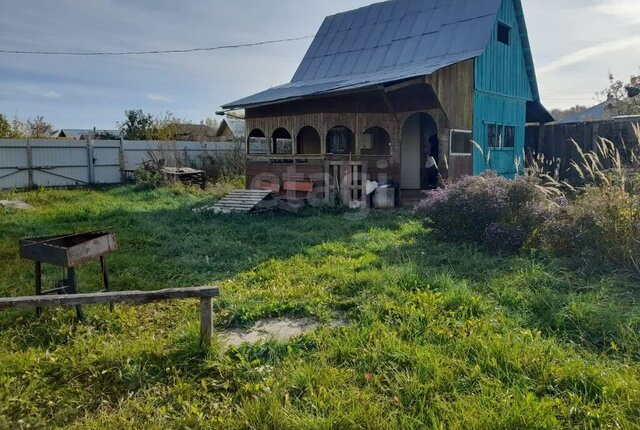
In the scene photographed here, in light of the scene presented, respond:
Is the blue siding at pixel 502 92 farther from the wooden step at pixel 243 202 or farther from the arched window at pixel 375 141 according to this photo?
the wooden step at pixel 243 202

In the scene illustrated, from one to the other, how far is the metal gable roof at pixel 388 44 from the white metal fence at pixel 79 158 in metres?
6.53

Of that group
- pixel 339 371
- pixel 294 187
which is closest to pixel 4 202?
pixel 294 187

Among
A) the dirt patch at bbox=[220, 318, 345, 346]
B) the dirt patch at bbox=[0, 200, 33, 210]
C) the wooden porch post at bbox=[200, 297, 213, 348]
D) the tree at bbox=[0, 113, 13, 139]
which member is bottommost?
the dirt patch at bbox=[220, 318, 345, 346]

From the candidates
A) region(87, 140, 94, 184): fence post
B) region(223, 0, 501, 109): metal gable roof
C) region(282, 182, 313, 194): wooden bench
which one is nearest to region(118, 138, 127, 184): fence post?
region(87, 140, 94, 184): fence post

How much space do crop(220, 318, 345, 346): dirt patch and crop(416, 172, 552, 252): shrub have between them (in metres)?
3.42

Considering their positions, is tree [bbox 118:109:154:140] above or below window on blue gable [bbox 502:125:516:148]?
above

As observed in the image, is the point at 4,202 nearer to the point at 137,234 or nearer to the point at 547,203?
the point at 137,234

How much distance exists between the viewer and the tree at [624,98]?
20.3m

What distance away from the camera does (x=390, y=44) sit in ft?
50.3

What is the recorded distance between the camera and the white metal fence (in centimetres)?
1742

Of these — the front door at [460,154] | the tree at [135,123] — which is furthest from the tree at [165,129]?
the front door at [460,154]

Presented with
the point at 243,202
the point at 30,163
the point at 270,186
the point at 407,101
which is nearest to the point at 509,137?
the point at 407,101

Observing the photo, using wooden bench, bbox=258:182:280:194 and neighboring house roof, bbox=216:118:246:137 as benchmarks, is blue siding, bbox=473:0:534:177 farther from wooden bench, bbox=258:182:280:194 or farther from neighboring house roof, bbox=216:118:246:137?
neighboring house roof, bbox=216:118:246:137

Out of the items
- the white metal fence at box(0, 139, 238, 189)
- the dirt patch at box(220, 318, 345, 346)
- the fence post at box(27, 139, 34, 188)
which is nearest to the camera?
the dirt patch at box(220, 318, 345, 346)
